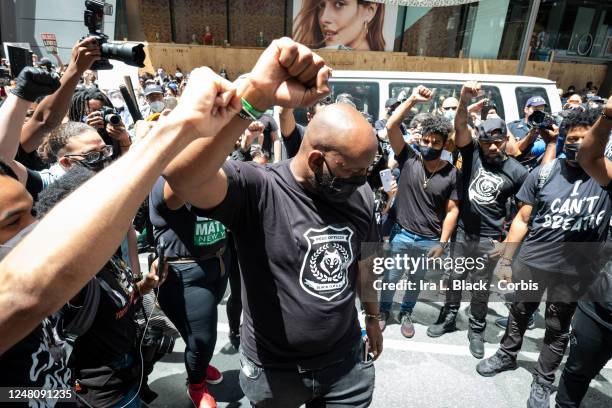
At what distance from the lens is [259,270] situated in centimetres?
155

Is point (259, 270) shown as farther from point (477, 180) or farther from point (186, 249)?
point (477, 180)

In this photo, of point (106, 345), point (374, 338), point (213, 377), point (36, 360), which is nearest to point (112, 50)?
point (106, 345)

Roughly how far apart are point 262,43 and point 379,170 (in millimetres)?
21855

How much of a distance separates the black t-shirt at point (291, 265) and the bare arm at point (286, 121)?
3.41 feet

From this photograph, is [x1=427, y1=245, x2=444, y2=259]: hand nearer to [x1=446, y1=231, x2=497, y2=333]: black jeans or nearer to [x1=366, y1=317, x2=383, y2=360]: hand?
[x1=446, y1=231, x2=497, y2=333]: black jeans

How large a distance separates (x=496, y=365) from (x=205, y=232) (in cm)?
240

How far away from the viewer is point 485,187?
10.5ft

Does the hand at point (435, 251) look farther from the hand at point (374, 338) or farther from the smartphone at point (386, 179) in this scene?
the hand at point (374, 338)

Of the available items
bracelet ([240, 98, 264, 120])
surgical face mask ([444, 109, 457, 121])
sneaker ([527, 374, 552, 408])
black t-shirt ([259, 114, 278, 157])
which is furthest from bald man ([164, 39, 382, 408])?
surgical face mask ([444, 109, 457, 121])

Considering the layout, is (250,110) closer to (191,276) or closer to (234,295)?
(191,276)

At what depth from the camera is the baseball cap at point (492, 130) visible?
3092mm

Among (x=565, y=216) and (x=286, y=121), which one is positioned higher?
(x=286, y=121)

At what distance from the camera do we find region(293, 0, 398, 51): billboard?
2130cm

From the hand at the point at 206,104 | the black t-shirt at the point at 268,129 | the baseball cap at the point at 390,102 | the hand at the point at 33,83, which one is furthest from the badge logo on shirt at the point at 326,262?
the baseball cap at the point at 390,102
